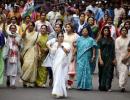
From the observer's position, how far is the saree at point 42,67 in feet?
51.3

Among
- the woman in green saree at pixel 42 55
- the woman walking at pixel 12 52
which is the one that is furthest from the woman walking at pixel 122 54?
the woman walking at pixel 12 52

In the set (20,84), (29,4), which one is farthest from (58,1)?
(20,84)

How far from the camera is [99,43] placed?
1559 cm

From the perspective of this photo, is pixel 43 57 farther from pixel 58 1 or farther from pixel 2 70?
pixel 58 1

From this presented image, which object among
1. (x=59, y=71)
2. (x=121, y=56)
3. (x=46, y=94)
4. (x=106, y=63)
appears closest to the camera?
(x=59, y=71)

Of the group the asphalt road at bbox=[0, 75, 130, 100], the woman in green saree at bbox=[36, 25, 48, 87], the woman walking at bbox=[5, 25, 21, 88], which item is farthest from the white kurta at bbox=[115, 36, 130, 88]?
the woman walking at bbox=[5, 25, 21, 88]

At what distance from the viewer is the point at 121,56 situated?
51.0 feet

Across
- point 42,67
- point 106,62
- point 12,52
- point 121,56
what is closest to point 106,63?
point 106,62

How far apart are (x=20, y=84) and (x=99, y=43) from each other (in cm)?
243

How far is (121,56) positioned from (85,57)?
0.93 m

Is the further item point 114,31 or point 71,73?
point 114,31

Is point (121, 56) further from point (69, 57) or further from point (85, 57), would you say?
point (69, 57)

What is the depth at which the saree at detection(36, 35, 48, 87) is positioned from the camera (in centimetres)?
1562

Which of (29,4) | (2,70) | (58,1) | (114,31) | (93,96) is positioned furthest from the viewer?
(58,1)
